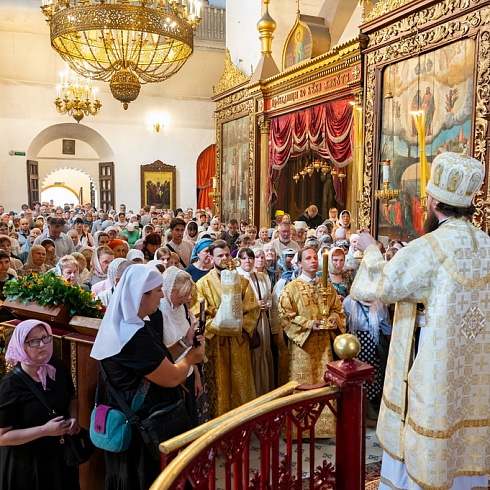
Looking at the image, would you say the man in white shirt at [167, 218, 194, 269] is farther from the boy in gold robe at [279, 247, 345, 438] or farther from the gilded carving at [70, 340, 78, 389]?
the gilded carving at [70, 340, 78, 389]

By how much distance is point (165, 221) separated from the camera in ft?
40.4

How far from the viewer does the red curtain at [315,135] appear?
29.5 feet

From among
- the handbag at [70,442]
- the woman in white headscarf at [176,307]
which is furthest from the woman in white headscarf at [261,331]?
the handbag at [70,442]

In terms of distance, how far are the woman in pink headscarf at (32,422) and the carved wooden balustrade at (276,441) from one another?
850mm

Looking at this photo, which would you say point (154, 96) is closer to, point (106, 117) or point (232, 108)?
point (106, 117)

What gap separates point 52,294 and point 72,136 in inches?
681

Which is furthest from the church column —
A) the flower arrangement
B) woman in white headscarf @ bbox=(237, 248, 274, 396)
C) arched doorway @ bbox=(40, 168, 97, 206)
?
arched doorway @ bbox=(40, 168, 97, 206)

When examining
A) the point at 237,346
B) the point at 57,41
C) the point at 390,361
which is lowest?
the point at 237,346

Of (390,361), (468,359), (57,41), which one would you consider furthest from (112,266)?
(57,41)

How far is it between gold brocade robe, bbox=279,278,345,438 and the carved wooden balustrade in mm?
1869

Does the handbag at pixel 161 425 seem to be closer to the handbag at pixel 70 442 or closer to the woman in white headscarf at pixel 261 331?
the handbag at pixel 70 442

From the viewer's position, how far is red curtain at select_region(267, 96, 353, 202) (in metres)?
8.99

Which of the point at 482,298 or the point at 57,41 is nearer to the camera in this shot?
the point at 482,298

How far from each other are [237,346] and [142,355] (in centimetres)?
203
